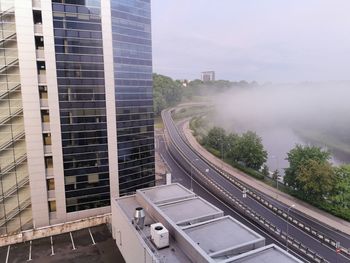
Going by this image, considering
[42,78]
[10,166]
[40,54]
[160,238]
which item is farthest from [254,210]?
[40,54]

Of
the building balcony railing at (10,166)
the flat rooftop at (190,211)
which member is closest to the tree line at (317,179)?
the flat rooftop at (190,211)

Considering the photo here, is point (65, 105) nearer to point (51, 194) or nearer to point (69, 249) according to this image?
point (51, 194)

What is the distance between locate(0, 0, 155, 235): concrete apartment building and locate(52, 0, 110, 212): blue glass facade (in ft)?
0.41

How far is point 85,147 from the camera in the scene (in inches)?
1555

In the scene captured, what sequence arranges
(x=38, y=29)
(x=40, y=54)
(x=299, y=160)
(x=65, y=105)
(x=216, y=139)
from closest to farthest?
(x=38, y=29) → (x=40, y=54) → (x=65, y=105) → (x=299, y=160) → (x=216, y=139)

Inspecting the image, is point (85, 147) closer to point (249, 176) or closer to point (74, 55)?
point (74, 55)

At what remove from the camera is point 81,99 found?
38.7 metres

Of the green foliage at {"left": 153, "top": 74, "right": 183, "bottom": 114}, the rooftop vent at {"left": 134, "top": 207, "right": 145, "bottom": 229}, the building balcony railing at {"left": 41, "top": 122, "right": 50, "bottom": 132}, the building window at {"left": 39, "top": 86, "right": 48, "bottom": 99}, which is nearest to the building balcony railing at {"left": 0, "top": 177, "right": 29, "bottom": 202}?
the building balcony railing at {"left": 41, "top": 122, "right": 50, "bottom": 132}

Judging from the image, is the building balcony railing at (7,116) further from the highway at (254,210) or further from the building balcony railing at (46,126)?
the highway at (254,210)

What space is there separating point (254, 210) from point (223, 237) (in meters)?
26.8

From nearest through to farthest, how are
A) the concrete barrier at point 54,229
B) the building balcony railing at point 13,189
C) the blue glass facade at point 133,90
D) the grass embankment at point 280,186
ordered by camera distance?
1. the concrete barrier at point 54,229
2. the building balcony railing at point 13,189
3. the blue glass facade at point 133,90
4. the grass embankment at point 280,186

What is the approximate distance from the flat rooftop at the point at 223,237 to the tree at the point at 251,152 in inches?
1889

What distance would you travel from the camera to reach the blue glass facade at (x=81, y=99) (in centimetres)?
3712

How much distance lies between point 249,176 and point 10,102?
53.7 m
